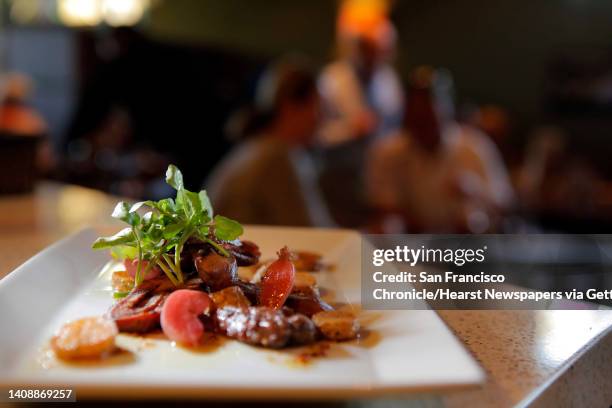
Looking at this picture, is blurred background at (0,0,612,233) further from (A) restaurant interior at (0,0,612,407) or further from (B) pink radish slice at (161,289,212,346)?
(B) pink radish slice at (161,289,212,346)

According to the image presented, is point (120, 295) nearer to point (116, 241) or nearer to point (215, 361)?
point (116, 241)

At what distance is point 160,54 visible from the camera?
631 centimetres

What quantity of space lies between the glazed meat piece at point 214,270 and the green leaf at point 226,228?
7cm

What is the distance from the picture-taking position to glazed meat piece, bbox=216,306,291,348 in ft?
2.72

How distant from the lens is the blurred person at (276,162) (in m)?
2.83

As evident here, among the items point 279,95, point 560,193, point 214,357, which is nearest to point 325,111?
point 279,95

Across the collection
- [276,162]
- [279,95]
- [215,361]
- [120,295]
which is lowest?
[215,361]

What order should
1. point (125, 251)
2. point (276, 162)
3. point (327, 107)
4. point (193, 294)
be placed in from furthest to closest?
point (327, 107) → point (276, 162) → point (125, 251) → point (193, 294)

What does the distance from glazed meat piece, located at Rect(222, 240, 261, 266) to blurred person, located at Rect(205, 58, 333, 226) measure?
1621 millimetres

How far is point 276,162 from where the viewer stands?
2852 millimetres

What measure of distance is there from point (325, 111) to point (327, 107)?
0.57 metres

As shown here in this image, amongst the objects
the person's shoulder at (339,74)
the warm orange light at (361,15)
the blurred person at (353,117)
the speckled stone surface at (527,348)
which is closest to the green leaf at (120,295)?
the speckled stone surface at (527,348)

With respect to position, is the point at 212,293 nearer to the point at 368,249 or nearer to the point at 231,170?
the point at 368,249

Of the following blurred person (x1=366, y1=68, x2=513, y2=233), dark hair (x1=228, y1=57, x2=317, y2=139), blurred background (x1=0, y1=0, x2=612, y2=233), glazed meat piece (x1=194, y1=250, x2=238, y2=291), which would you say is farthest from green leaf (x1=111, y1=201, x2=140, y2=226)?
blurred person (x1=366, y1=68, x2=513, y2=233)
